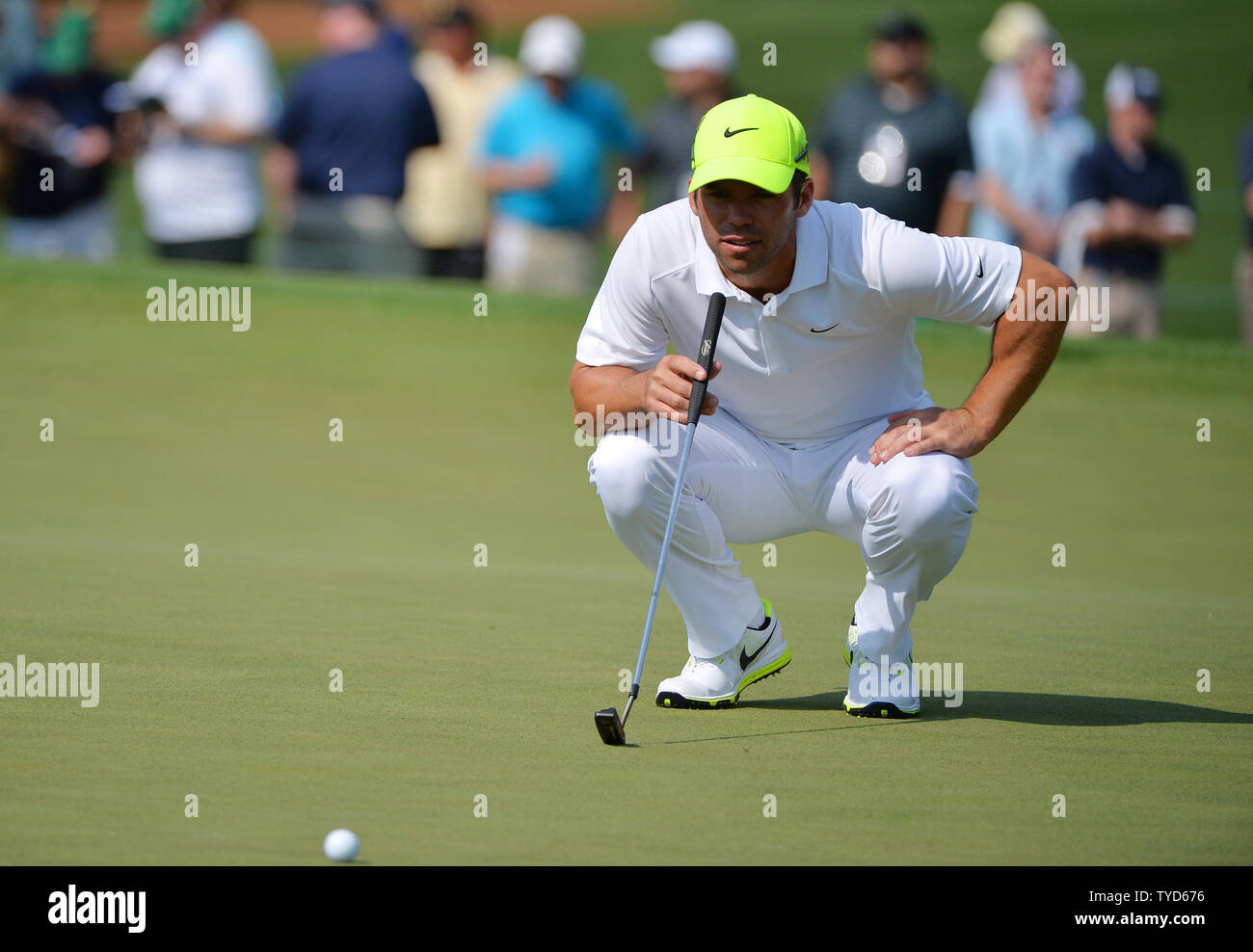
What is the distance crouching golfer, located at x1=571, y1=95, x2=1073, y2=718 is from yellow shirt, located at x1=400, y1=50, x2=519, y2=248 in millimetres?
7614

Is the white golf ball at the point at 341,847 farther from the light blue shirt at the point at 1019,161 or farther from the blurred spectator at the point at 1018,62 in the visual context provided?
the blurred spectator at the point at 1018,62

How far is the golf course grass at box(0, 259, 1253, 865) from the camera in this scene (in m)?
4.43

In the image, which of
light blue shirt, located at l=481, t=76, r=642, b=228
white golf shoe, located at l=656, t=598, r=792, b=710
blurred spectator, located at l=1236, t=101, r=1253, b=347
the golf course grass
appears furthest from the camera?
light blue shirt, located at l=481, t=76, r=642, b=228

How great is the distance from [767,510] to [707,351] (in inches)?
33.4

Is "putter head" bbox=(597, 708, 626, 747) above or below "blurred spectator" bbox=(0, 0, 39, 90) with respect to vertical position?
below

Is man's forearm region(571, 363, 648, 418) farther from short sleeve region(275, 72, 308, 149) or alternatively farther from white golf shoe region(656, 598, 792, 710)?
short sleeve region(275, 72, 308, 149)

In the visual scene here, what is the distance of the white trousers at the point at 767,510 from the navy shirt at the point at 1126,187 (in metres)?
7.69

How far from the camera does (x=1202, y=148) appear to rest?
28.5 meters

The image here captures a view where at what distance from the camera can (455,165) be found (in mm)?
13758

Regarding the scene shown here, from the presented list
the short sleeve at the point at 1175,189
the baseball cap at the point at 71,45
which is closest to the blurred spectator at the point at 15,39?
the baseball cap at the point at 71,45

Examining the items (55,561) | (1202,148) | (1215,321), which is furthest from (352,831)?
(1202,148)

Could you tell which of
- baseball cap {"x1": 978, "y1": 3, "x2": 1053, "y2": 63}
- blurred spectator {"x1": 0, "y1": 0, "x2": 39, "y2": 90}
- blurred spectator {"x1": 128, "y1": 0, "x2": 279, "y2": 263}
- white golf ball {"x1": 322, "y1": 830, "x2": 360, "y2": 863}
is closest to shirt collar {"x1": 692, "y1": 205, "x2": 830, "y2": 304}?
white golf ball {"x1": 322, "y1": 830, "x2": 360, "y2": 863}

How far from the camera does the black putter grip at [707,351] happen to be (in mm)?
5609

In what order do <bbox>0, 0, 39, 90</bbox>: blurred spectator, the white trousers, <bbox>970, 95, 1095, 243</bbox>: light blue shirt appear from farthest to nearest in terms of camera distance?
<bbox>0, 0, 39, 90</bbox>: blurred spectator → <bbox>970, 95, 1095, 243</bbox>: light blue shirt → the white trousers
